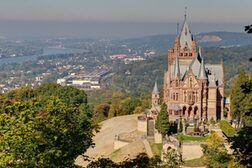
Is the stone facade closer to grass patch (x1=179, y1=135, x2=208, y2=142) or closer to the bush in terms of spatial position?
the bush

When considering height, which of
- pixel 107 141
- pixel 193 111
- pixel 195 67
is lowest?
pixel 107 141

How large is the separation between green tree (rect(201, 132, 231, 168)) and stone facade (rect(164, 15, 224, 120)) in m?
15.5

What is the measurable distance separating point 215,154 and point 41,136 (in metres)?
21.5

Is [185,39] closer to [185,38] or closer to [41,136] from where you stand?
[185,38]

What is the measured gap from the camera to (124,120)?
2810 inches

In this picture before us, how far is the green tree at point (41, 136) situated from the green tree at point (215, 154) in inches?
640

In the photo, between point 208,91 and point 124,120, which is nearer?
point 208,91

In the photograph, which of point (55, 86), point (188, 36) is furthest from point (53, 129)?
point (55, 86)

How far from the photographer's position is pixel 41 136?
72.8 feet

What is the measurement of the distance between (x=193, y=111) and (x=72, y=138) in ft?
127

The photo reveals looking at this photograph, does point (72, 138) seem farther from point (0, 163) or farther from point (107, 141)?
point (107, 141)

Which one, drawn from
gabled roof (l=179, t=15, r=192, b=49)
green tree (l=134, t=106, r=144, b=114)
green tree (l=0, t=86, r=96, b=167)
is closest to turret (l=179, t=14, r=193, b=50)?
gabled roof (l=179, t=15, r=192, b=49)

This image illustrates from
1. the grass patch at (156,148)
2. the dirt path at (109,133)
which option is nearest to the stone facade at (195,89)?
the dirt path at (109,133)

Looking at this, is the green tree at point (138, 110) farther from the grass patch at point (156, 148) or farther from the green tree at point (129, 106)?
the grass patch at point (156, 148)
